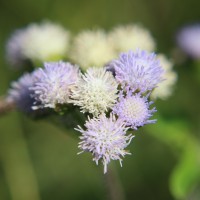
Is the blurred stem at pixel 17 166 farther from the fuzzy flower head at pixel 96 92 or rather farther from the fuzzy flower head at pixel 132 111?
the fuzzy flower head at pixel 132 111

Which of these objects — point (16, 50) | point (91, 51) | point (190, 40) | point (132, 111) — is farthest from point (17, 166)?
point (132, 111)

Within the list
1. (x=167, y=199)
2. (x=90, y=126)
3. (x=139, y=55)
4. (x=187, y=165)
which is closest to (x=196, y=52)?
(x=187, y=165)

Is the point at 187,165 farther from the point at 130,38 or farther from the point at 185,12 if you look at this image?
the point at 185,12

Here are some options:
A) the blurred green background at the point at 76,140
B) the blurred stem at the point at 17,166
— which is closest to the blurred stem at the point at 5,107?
the blurred green background at the point at 76,140

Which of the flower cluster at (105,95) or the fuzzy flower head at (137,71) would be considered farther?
the fuzzy flower head at (137,71)

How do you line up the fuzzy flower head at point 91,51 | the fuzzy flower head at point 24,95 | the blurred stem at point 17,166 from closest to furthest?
the fuzzy flower head at point 24,95
the fuzzy flower head at point 91,51
the blurred stem at point 17,166

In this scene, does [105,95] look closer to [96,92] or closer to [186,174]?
[96,92]
